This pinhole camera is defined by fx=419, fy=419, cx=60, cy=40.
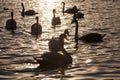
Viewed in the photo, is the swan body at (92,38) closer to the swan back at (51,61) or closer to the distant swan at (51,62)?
the swan back at (51,61)

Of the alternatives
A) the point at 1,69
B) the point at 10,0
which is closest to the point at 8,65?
the point at 1,69

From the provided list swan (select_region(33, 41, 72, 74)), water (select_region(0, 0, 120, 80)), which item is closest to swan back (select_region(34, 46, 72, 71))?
swan (select_region(33, 41, 72, 74))

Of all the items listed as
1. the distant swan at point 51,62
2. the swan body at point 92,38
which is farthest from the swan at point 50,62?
the swan body at point 92,38

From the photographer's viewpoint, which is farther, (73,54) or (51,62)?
(73,54)

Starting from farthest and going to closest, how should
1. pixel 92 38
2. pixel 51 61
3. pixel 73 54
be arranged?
pixel 92 38
pixel 73 54
pixel 51 61

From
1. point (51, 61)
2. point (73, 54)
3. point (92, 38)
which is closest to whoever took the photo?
point (51, 61)

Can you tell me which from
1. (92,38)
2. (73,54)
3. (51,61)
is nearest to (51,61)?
(51,61)

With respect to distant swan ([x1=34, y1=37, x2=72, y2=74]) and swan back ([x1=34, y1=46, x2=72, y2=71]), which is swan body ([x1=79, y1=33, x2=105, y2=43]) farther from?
distant swan ([x1=34, y1=37, x2=72, y2=74])

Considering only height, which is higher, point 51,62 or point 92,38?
point 51,62

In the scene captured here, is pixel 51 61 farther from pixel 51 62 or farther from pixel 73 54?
pixel 73 54

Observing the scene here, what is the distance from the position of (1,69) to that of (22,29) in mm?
18630

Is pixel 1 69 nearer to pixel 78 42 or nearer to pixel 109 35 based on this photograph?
pixel 78 42

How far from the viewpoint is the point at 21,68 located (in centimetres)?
2397

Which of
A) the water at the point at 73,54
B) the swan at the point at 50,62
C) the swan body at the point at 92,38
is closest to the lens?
the water at the point at 73,54
